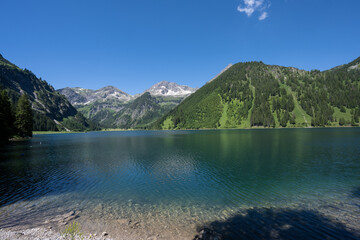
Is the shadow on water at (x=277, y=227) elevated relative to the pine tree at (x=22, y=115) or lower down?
lower down

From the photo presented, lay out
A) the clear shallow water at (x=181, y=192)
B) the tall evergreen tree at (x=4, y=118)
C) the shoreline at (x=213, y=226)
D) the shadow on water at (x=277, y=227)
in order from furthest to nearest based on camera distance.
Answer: the tall evergreen tree at (x=4, y=118) < the clear shallow water at (x=181, y=192) < the shoreline at (x=213, y=226) < the shadow on water at (x=277, y=227)

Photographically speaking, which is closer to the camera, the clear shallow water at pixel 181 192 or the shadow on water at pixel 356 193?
the clear shallow water at pixel 181 192

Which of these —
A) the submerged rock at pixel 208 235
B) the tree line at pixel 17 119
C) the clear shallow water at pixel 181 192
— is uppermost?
the tree line at pixel 17 119

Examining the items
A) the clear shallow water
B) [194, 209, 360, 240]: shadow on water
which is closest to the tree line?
the clear shallow water

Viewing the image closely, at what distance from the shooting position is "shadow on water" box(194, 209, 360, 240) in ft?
50.8

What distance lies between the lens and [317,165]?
4153 centimetres

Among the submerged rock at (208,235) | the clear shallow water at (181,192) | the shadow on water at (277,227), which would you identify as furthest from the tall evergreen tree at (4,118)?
the shadow on water at (277,227)

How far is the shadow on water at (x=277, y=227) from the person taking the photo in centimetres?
1548

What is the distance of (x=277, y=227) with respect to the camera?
16.9m

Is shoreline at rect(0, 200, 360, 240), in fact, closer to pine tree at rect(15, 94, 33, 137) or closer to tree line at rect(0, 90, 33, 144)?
tree line at rect(0, 90, 33, 144)

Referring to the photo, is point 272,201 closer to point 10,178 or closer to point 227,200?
point 227,200

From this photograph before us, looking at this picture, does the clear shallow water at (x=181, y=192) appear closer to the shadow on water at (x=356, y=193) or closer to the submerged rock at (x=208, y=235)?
the shadow on water at (x=356, y=193)

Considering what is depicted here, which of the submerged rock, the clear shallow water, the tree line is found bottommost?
the clear shallow water

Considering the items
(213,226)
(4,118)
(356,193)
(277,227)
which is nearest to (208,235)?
(213,226)
